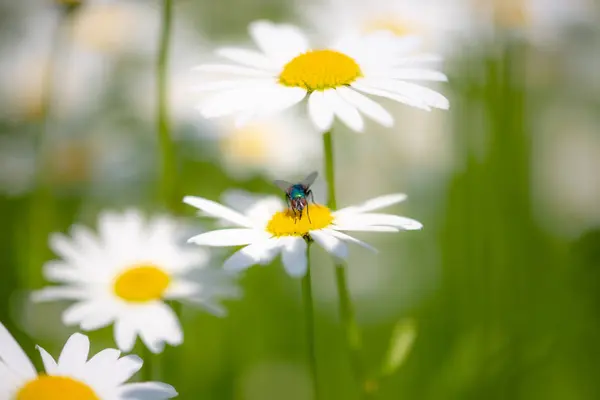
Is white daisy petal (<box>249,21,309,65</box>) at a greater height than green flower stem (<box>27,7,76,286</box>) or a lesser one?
greater

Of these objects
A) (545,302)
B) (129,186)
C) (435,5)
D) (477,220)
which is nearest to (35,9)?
(129,186)

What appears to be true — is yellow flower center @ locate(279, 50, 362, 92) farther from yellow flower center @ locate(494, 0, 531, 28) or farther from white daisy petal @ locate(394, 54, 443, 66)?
yellow flower center @ locate(494, 0, 531, 28)

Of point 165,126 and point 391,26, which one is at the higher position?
point 391,26

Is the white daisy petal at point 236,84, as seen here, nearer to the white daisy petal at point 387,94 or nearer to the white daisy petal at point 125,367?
the white daisy petal at point 387,94

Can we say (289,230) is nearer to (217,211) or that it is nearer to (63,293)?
(217,211)

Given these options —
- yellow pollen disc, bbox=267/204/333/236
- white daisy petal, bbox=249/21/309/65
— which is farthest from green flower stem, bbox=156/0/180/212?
yellow pollen disc, bbox=267/204/333/236

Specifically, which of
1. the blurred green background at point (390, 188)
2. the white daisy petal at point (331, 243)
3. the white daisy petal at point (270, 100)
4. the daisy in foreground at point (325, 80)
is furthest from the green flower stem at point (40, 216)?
the white daisy petal at point (331, 243)

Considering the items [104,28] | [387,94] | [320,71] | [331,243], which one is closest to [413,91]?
[387,94]
